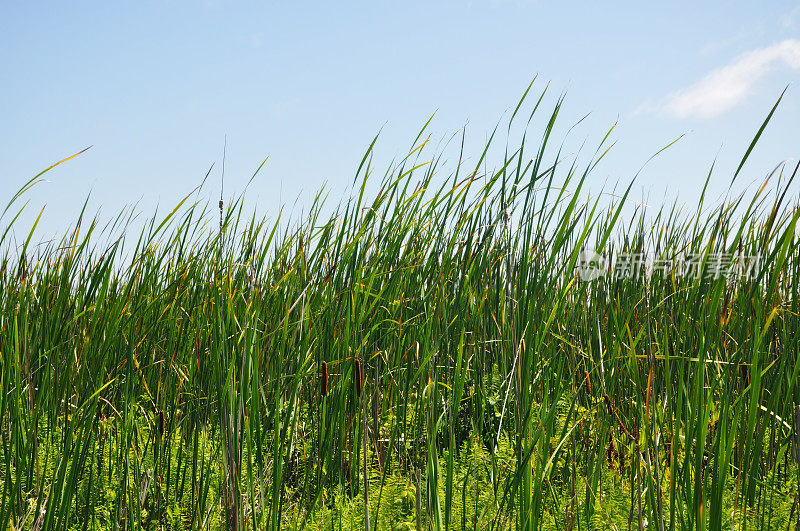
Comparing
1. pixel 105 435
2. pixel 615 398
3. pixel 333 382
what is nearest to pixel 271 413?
pixel 333 382

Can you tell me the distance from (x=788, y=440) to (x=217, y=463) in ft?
6.70

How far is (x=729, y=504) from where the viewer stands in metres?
1.74

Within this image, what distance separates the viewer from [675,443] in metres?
1.30

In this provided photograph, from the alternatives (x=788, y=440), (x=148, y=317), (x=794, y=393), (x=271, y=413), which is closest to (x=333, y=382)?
(x=271, y=413)

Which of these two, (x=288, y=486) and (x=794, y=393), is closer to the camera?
(x=288, y=486)

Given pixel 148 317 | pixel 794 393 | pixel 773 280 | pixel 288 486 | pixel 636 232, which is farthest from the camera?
pixel 636 232

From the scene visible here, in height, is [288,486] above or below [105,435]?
below

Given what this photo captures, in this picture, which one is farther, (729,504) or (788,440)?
(788,440)

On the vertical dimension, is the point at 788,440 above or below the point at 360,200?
below

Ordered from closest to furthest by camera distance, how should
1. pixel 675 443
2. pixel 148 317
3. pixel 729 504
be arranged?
pixel 675 443, pixel 729 504, pixel 148 317

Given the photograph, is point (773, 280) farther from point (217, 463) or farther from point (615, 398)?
point (217, 463)

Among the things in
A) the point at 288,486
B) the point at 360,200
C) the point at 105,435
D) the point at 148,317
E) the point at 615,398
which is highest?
the point at 360,200

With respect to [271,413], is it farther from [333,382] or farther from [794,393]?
[794,393]

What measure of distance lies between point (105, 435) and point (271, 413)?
590 mm
